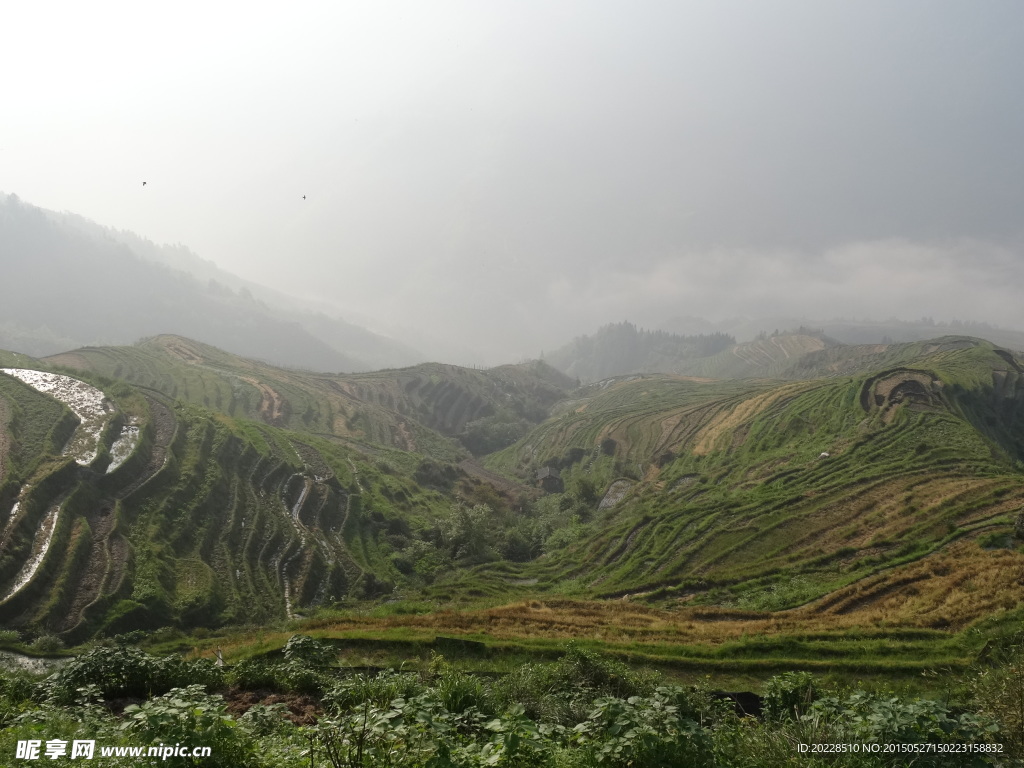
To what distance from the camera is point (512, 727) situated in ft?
23.3

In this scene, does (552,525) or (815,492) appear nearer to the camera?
(815,492)

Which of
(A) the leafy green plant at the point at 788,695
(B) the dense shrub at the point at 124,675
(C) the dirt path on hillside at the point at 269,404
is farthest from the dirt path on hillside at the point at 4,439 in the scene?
(C) the dirt path on hillside at the point at 269,404

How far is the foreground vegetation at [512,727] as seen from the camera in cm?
671

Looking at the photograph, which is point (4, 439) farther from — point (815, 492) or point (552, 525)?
point (815, 492)

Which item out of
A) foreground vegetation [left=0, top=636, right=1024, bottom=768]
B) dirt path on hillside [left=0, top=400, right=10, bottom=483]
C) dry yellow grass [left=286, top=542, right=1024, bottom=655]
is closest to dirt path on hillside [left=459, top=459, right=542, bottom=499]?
dry yellow grass [left=286, top=542, right=1024, bottom=655]

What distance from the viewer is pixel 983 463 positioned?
45500 mm

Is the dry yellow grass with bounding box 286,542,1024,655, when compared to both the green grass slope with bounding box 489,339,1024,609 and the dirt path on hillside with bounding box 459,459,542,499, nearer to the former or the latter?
the green grass slope with bounding box 489,339,1024,609

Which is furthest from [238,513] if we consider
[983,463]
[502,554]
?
[983,463]

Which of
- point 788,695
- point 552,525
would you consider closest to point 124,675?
point 788,695

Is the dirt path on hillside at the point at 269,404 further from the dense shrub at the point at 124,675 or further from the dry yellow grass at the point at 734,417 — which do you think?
the dense shrub at the point at 124,675

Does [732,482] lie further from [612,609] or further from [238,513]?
[238,513]

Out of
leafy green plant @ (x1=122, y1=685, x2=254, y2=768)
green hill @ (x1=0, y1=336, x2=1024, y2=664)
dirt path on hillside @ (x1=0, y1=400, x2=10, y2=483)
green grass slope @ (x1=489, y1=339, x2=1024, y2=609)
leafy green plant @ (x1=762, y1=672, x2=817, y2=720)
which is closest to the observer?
leafy green plant @ (x1=122, y1=685, x2=254, y2=768)

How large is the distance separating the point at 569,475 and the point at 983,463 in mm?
69524

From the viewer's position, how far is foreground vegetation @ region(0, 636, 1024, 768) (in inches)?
264
